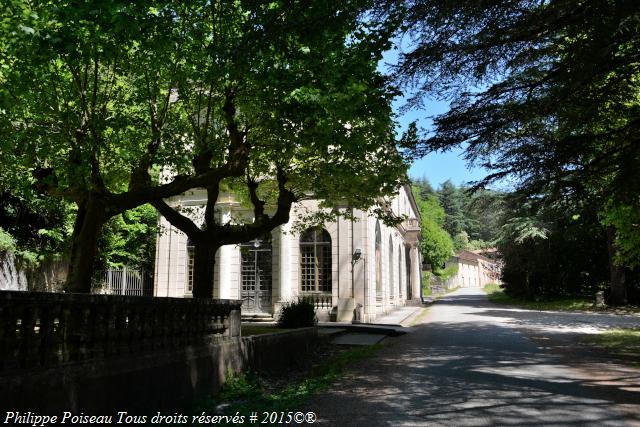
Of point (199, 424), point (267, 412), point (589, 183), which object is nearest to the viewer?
point (199, 424)

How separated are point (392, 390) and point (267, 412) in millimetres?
2204

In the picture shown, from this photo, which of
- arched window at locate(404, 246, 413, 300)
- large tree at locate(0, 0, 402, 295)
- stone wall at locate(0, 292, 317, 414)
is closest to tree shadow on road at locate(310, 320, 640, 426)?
stone wall at locate(0, 292, 317, 414)

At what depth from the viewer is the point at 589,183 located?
1006 centimetres

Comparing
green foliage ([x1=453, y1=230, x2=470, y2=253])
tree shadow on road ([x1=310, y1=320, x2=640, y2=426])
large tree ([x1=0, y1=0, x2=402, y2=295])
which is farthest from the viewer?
green foliage ([x1=453, y1=230, x2=470, y2=253])

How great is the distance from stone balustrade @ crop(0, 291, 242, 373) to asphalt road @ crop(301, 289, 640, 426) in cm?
211

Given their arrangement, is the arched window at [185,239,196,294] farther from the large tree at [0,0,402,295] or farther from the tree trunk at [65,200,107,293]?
the tree trunk at [65,200,107,293]

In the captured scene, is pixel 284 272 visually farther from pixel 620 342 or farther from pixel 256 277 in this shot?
pixel 620 342

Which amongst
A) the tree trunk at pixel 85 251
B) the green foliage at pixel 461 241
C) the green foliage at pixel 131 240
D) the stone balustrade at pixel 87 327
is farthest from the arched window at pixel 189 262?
the green foliage at pixel 461 241

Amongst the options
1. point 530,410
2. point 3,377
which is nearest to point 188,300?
point 3,377

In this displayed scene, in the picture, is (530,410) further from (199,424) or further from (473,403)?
(199,424)

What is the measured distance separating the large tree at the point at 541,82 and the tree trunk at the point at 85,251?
599 cm

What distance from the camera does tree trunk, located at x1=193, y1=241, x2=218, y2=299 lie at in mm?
10203

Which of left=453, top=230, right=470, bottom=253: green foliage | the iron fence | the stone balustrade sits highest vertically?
left=453, top=230, right=470, bottom=253: green foliage

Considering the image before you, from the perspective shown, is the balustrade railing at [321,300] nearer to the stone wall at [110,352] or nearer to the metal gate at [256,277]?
the metal gate at [256,277]
